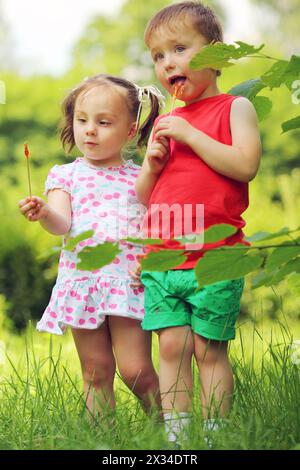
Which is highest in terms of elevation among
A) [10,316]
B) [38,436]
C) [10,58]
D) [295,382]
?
[10,58]

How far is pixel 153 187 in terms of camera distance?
288 cm

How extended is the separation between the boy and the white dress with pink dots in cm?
17

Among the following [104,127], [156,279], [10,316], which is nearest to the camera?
[156,279]

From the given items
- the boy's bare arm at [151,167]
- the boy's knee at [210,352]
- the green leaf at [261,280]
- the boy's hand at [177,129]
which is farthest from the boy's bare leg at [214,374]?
the boy's hand at [177,129]

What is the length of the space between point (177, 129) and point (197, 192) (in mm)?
219

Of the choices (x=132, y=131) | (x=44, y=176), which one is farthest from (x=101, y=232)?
(x=44, y=176)

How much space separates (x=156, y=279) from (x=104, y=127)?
0.65 meters

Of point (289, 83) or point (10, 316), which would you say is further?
point (10, 316)

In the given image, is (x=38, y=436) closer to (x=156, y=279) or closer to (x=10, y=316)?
(x=156, y=279)

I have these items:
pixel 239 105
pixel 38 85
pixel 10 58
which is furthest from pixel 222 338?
pixel 10 58

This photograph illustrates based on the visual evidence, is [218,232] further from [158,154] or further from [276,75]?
[158,154]

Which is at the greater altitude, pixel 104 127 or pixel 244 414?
pixel 104 127

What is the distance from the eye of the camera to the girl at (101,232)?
9.63ft

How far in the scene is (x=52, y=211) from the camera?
2.90m
